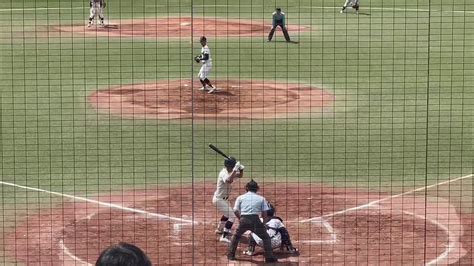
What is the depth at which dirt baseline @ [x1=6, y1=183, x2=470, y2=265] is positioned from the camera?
12656mm

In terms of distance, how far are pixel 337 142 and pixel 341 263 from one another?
6171 millimetres

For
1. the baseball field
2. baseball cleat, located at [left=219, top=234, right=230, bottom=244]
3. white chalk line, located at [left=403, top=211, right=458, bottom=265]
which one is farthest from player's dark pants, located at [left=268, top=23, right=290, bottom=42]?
baseball cleat, located at [left=219, top=234, right=230, bottom=244]

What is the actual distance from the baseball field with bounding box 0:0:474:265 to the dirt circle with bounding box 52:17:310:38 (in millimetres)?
164

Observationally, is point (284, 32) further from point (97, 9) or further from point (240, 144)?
point (240, 144)

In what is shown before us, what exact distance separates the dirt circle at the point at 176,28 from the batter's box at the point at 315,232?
15.5m

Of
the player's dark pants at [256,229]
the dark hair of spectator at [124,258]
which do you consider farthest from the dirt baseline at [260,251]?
the dark hair of spectator at [124,258]

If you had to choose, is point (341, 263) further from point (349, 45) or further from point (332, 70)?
point (349, 45)

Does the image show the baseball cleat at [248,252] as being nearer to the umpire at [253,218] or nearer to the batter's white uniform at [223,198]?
the umpire at [253,218]

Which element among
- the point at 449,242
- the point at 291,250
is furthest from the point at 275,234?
the point at 449,242

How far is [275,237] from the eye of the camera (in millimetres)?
12719

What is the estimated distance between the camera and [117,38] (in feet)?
96.3

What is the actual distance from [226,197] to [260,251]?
956 mm

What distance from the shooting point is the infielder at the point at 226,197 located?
43.2 ft

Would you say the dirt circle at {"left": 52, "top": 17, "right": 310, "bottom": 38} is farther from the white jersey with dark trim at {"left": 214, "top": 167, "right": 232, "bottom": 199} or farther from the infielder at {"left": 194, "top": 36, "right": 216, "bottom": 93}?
the white jersey with dark trim at {"left": 214, "top": 167, "right": 232, "bottom": 199}
